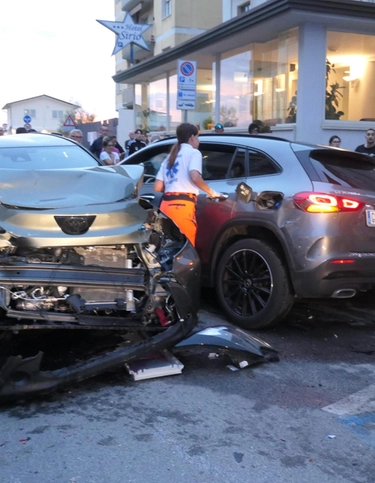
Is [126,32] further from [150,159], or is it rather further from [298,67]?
[150,159]

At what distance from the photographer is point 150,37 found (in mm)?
30578

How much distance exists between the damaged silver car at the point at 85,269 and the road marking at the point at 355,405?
1.18 meters

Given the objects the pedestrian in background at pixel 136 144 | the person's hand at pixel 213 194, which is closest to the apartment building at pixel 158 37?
the pedestrian in background at pixel 136 144

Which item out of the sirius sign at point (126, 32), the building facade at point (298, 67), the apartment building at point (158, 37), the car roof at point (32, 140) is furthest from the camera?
the sirius sign at point (126, 32)

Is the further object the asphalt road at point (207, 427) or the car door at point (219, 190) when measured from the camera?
the car door at point (219, 190)

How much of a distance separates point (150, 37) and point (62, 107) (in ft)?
224

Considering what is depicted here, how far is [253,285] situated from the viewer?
16.9 feet

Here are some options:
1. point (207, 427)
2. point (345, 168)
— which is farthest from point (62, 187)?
point (345, 168)

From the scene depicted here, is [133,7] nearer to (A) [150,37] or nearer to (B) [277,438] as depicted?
(A) [150,37]

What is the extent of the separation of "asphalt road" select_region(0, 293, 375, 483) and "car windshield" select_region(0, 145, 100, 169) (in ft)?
7.27

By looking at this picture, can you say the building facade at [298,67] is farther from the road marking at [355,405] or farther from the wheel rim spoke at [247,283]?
the road marking at [355,405]

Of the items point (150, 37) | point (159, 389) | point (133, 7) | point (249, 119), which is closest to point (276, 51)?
point (249, 119)

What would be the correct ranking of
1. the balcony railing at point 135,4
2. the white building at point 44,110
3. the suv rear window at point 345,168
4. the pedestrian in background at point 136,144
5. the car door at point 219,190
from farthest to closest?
the white building at point 44,110 → the balcony railing at point 135,4 → the pedestrian in background at point 136,144 → the car door at point 219,190 → the suv rear window at point 345,168

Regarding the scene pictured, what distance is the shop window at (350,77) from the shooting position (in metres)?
12.5
